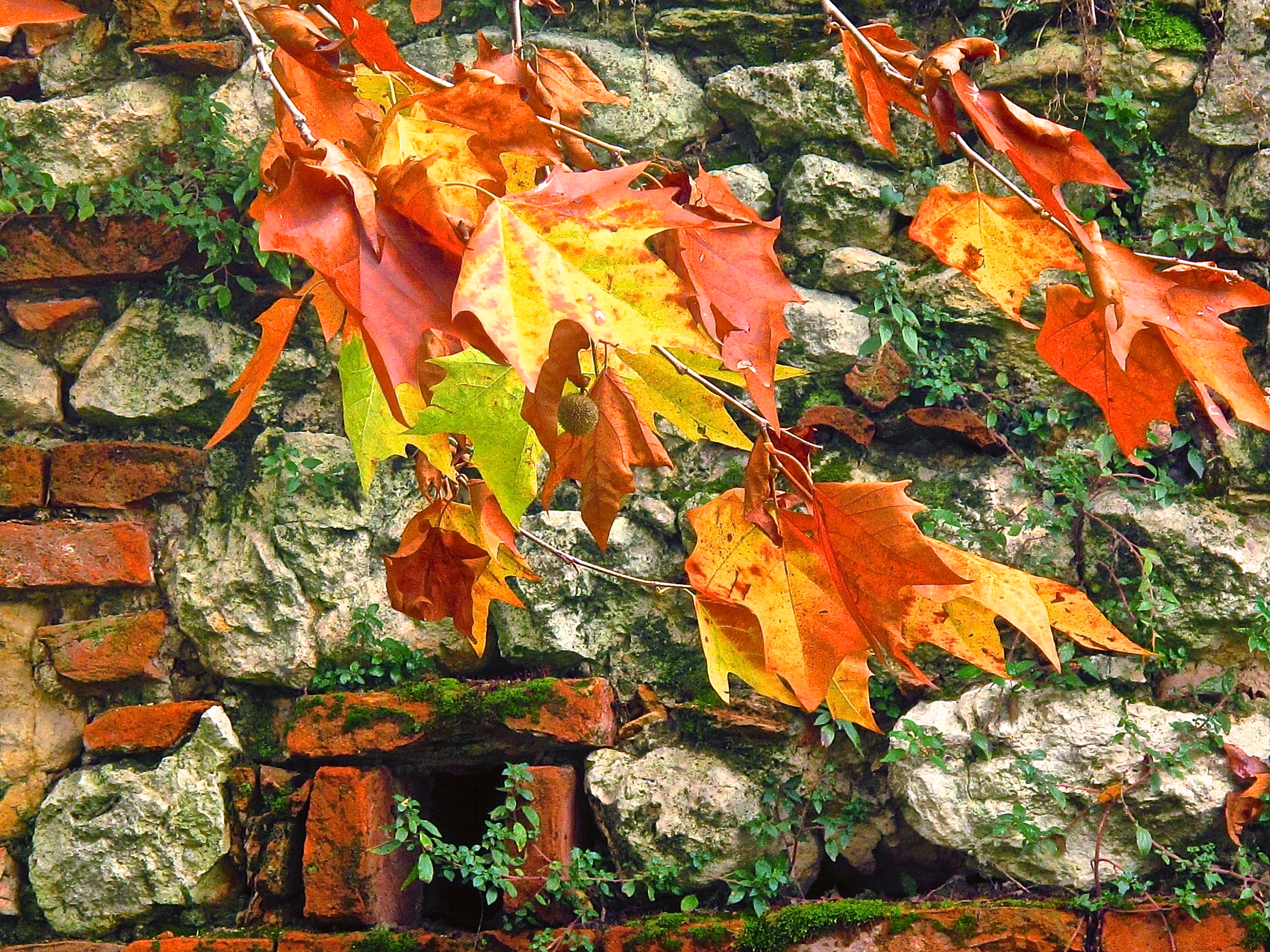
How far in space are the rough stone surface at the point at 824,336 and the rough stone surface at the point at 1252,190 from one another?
1.89 feet

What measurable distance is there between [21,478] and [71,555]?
0.52 ft

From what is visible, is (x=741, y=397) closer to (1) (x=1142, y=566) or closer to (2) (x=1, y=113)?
(1) (x=1142, y=566)

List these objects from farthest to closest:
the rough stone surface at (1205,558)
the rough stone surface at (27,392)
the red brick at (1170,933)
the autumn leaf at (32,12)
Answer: the rough stone surface at (27,392), the rough stone surface at (1205,558), the red brick at (1170,933), the autumn leaf at (32,12)

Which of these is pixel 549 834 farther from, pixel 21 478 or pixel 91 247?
pixel 91 247

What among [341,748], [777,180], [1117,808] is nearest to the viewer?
[1117,808]

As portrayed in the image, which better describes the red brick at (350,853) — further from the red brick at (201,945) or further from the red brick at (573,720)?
the red brick at (573,720)

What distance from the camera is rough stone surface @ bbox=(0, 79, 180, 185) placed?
6.21ft

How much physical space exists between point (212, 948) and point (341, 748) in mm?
320

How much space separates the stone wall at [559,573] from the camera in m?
1.54

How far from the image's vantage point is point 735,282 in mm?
820

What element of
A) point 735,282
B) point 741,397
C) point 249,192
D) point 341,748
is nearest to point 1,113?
point 249,192

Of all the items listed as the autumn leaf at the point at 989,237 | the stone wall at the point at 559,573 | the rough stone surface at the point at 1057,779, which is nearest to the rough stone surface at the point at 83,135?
the stone wall at the point at 559,573

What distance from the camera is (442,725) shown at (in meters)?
1.63

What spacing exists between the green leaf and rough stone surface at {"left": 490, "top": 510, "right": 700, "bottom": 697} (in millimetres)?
630
